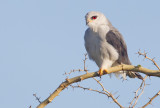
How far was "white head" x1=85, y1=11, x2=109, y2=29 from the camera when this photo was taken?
21.6 feet

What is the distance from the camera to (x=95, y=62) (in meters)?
7.01

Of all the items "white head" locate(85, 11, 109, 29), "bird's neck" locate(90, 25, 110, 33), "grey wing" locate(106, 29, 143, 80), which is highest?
"white head" locate(85, 11, 109, 29)

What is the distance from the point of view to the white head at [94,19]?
6.59 m

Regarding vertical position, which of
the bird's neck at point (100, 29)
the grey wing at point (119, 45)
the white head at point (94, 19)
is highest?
the white head at point (94, 19)

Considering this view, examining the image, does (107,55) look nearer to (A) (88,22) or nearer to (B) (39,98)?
(A) (88,22)

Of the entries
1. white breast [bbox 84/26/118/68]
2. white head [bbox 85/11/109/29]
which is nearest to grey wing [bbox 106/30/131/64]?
white breast [bbox 84/26/118/68]

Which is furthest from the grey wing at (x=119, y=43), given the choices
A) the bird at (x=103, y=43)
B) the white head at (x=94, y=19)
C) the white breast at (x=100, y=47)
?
the white head at (x=94, y=19)

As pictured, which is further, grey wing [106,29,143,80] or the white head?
the white head

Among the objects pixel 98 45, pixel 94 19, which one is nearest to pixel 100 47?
pixel 98 45

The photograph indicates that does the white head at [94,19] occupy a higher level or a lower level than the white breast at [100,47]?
higher

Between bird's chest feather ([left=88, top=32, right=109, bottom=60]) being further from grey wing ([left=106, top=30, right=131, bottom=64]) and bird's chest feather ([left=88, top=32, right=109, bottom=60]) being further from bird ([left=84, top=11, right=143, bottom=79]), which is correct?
grey wing ([left=106, top=30, right=131, bottom=64])

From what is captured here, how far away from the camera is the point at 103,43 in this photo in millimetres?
6391

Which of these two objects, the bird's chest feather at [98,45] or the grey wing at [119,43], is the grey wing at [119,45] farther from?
the bird's chest feather at [98,45]

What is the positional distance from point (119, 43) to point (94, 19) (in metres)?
0.79
